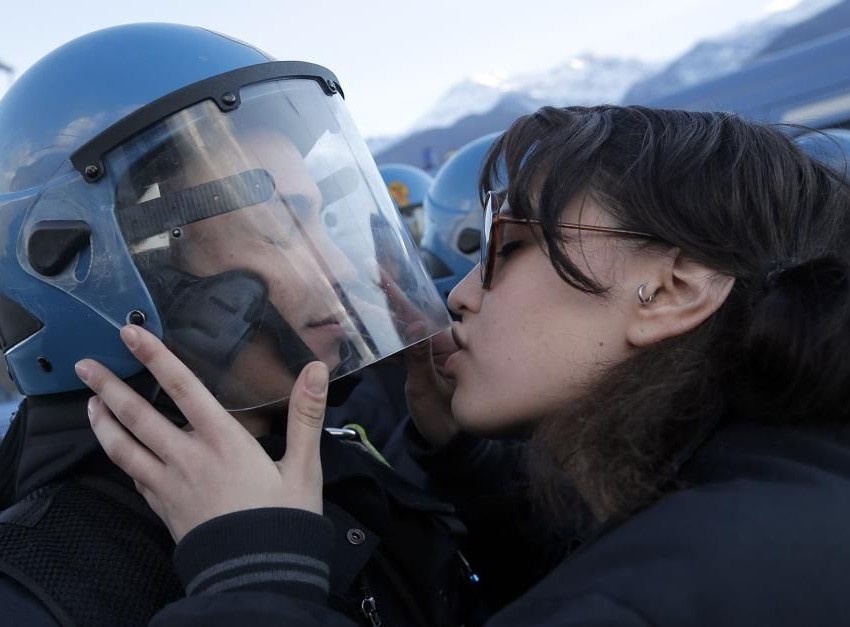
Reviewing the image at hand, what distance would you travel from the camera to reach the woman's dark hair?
1158 mm

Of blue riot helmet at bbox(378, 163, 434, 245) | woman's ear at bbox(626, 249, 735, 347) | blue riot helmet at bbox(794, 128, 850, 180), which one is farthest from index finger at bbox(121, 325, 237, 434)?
blue riot helmet at bbox(378, 163, 434, 245)

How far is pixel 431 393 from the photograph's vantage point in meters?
2.07

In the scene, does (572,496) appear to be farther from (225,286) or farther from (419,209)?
(419,209)

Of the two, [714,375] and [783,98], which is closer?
[714,375]

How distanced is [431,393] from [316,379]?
76cm

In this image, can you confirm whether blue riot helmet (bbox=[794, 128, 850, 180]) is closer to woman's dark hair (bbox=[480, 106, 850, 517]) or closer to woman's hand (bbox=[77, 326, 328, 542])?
woman's dark hair (bbox=[480, 106, 850, 517])

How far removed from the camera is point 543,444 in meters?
1.37

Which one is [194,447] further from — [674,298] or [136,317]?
[674,298]

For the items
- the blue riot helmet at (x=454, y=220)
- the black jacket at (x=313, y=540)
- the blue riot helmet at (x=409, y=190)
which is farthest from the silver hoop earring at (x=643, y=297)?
the blue riot helmet at (x=409, y=190)

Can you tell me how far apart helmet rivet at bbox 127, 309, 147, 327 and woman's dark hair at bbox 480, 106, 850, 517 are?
2.46ft

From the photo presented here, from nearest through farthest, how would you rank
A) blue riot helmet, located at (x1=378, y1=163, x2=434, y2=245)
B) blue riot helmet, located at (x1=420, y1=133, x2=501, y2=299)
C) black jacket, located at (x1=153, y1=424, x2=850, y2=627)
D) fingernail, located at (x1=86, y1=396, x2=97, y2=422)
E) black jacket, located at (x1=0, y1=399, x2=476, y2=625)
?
black jacket, located at (x1=153, y1=424, x2=850, y2=627)
black jacket, located at (x1=0, y1=399, x2=476, y2=625)
fingernail, located at (x1=86, y1=396, x2=97, y2=422)
blue riot helmet, located at (x1=420, y1=133, x2=501, y2=299)
blue riot helmet, located at (x1=378, y1=163, x2=434, y2=245)

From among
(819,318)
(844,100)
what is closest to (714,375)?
(819,318)

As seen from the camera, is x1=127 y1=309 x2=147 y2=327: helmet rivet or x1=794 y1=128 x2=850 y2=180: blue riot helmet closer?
A: x1=127 y1=309 x2=147 y2=327: helmet rivet

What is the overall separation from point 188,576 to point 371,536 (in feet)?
1.42
